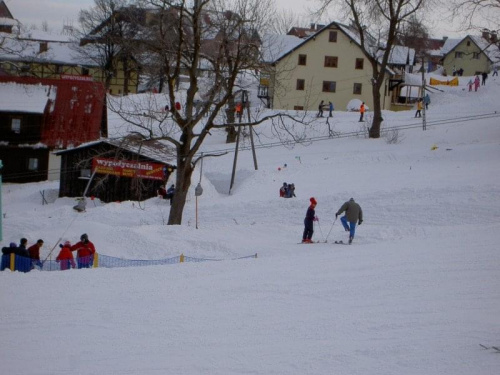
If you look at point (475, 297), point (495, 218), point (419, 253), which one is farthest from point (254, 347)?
point (495, 218)

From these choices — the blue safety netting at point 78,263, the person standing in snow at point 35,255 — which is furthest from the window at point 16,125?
the blue safety netting at point 78,263

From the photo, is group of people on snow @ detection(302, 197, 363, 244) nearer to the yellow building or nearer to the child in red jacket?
the child in red jacket

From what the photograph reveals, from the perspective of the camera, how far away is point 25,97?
131 ft

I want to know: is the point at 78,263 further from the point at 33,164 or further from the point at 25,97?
the point at 25,97

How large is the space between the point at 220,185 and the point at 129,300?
2189cm

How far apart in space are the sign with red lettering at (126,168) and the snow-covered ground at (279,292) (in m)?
5.50

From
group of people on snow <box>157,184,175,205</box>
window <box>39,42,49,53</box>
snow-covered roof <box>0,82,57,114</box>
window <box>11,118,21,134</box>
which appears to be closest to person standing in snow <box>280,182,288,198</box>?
group of people on snow <box>157,184,175,205</box>

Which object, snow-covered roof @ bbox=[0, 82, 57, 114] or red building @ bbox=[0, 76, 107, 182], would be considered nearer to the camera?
red building @ bbox=[0, 76, 107, 182]

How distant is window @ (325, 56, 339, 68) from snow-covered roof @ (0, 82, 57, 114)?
22902 mm

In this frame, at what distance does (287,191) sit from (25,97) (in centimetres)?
2000

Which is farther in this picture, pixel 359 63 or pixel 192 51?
pixel 359 63

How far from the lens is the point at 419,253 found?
51.9 feet

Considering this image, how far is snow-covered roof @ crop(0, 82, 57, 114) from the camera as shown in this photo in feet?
129

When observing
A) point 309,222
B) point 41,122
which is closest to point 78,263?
point 309,222
